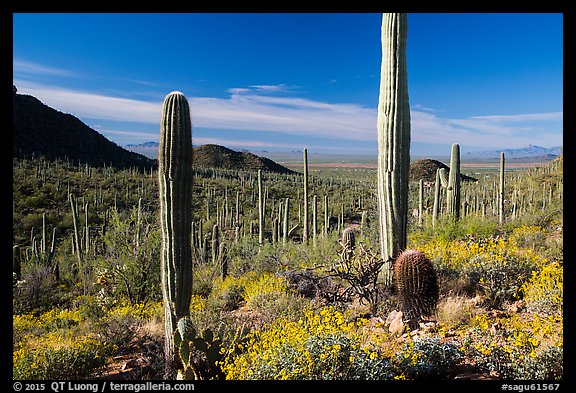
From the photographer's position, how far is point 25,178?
30.3m

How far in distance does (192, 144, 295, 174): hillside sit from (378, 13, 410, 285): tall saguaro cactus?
6532 centimetres

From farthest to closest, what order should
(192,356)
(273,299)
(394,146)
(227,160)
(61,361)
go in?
(227,160), (273,299), (394,146), (61,361), (192,356)

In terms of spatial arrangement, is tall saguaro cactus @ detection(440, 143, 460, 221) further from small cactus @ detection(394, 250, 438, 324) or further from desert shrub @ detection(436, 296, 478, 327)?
small cactus @ detection(394, 250, 438, 324)

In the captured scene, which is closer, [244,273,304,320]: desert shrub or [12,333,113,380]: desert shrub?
[12,333,113,380]: desert shrub

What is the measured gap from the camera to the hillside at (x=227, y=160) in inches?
2896

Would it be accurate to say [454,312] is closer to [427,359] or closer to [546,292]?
[546,292]

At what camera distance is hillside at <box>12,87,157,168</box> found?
4181cm

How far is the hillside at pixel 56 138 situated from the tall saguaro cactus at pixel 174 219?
4072 cm

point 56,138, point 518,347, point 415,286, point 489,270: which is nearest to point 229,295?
point 415,286

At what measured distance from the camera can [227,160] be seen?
248ft

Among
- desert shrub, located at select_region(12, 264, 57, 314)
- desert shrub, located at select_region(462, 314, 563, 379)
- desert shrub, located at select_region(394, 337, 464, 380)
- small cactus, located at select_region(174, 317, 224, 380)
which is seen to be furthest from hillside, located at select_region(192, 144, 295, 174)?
desert shrub, located at select_region(394, 337, 464, 380)

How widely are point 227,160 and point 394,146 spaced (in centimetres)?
7093

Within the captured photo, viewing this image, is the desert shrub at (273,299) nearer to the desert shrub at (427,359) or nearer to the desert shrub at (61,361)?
the desert shrub at (427,359)
